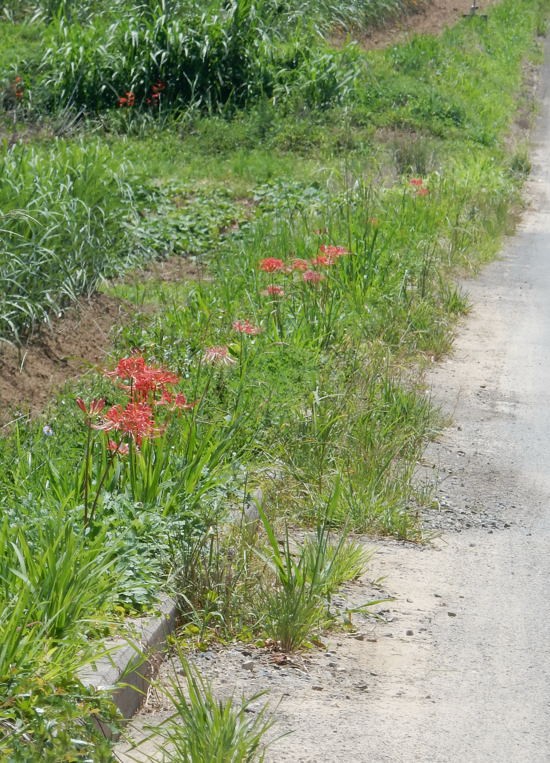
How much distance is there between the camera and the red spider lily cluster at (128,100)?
1668 centimetres

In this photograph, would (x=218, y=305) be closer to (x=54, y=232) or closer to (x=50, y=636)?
(x=54, y=232)

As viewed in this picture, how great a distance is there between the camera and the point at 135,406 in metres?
4.77

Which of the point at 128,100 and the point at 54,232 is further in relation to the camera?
the point at 128,100

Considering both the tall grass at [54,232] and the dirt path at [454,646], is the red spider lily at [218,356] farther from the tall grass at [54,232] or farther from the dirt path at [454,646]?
the tall grass at [54,232]

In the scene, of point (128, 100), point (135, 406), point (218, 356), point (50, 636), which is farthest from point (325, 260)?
point (128, 100)

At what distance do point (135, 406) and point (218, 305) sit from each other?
170 inches

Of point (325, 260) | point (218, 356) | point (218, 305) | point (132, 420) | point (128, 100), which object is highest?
point (132, 420)

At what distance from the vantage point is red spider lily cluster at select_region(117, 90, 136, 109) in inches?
657

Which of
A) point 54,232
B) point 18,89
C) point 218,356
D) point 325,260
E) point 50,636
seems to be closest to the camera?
point 50,636

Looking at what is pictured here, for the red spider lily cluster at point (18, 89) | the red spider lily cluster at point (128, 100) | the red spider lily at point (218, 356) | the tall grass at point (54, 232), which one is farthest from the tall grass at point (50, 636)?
the red spider lily cluster at point (18, 89)

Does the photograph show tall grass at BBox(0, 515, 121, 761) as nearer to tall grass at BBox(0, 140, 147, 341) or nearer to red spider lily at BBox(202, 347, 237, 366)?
red spider lily at BBox(202, 347, 237, 366)

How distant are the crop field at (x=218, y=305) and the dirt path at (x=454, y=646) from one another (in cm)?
20

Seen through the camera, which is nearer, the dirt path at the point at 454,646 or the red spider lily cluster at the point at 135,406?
the dirt path at the point at 454,646

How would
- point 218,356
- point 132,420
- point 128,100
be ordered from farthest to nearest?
point 128,100 → point 218,356 → point 132,420
